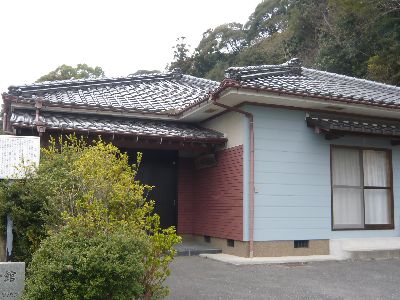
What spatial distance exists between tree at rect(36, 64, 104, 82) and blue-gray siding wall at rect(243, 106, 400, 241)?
102ft

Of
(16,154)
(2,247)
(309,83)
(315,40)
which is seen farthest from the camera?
(315,40)

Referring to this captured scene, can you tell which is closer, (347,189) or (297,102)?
(297,102)

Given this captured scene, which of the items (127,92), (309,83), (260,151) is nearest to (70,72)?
(127,92)

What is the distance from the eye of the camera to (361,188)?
34.6 ft

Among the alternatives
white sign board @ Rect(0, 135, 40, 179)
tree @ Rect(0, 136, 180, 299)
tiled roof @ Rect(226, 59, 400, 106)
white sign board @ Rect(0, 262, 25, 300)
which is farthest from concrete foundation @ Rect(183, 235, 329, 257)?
white sign board @ Rect(0, 262, 25, 300)

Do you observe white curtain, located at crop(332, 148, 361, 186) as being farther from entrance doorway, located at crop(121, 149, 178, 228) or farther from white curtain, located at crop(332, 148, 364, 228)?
entrance doorway, located at crop(121, 149, 178, 228)

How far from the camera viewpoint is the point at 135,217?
4891mm

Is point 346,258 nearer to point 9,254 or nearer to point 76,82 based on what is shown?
point 9,254

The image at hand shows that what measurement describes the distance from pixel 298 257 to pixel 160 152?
177 inches

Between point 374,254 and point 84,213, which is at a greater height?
point 84,213

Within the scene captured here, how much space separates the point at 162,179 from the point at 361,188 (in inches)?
201

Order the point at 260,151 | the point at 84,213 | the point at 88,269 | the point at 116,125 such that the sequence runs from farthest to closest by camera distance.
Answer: the point at 116,125, the point at 260,151, the point at 84,213, the point at 88,269

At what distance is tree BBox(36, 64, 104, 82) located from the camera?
1507 inches

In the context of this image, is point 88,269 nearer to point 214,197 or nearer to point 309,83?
point 214,197
